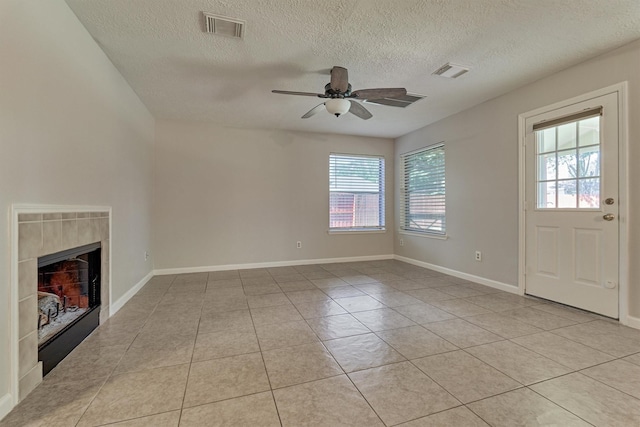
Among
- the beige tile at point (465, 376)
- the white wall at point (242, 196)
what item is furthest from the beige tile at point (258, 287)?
the beige tile at point (465, 376)

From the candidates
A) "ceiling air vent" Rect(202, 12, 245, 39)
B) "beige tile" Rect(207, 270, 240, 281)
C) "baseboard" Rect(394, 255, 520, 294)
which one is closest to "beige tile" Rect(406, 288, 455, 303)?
"baseboard" Rect(394, 255, 520, 294)

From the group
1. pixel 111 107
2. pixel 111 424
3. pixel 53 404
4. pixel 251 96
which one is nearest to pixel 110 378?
pixel 53 404

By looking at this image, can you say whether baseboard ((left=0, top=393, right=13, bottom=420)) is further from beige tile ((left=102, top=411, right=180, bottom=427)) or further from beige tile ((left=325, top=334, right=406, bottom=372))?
beige tile ((left=325, top=334, right=406, bottom=372))

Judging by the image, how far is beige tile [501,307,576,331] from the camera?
2487 mm

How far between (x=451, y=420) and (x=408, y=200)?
435cm

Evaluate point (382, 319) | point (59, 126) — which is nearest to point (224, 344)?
point (382, 319)

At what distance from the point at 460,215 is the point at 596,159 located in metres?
1.70

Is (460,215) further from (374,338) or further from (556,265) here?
(374,338)

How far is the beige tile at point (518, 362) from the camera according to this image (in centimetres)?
174

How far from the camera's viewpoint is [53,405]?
1494 mm

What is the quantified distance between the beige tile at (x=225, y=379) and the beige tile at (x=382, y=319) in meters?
1.03

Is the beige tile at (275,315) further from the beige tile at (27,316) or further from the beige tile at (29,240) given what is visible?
the beige tile at (29,240)

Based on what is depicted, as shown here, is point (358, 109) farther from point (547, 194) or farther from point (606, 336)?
point (606, 336)

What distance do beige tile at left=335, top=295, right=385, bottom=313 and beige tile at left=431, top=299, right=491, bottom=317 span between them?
0.63m
